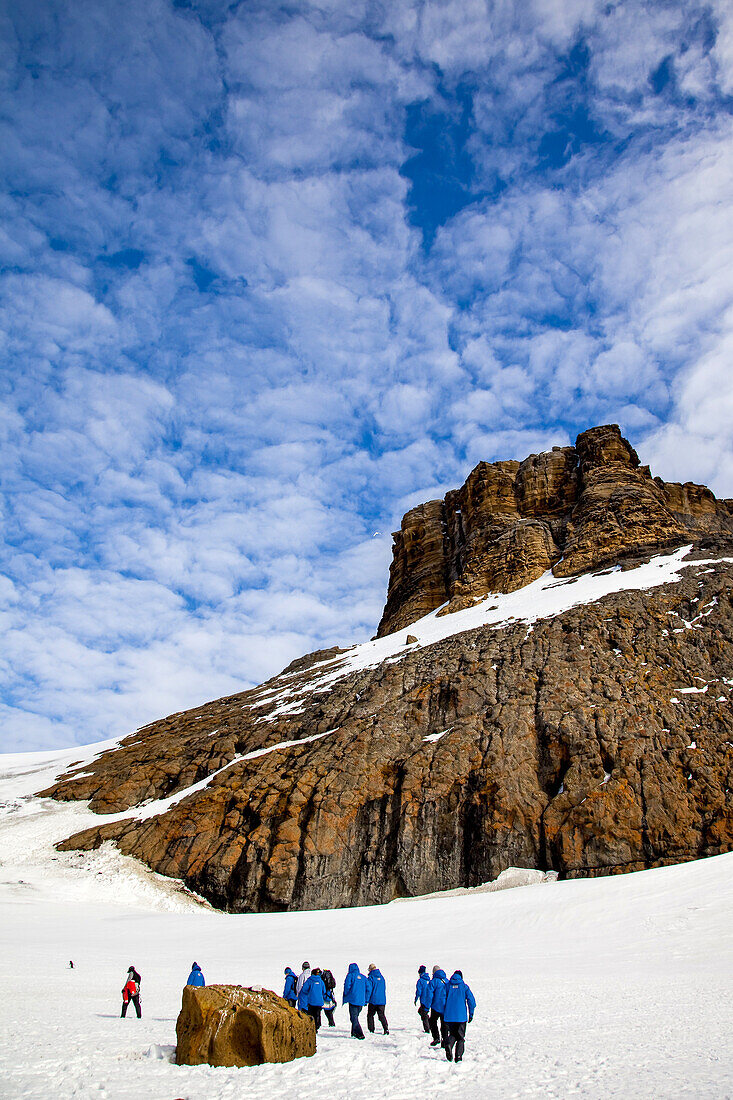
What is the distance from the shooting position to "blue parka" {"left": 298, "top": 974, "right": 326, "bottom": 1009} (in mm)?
10742

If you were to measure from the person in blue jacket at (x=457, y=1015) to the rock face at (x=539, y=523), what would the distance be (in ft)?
173

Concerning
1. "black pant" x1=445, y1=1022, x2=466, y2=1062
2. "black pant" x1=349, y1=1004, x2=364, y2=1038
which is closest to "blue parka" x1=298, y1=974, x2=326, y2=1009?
"black pant" x1=349, y1=1004, x2=364, y2=1038

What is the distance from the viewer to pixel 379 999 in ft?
35.8

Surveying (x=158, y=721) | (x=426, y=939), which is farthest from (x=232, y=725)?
(x=426, y=939)

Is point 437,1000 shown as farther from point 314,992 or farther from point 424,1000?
point 314,992

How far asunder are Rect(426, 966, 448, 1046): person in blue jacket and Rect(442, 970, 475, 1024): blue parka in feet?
0.98

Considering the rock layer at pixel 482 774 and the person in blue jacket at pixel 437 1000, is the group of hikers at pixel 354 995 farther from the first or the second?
the rock layer at pixel 482 774

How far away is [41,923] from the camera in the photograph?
2989 cm

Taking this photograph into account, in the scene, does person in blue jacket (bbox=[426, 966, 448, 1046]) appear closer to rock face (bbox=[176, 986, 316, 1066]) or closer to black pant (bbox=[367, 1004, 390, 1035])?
black pant (bbox=[367, 1004, 390, 1035])

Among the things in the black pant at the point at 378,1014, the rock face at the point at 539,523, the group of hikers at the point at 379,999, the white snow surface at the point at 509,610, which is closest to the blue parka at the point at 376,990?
the group of hikers at the point at 379,999

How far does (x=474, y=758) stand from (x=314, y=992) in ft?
81.5

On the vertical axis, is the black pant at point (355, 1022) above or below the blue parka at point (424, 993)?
below

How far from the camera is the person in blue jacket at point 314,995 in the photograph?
35.3 feet

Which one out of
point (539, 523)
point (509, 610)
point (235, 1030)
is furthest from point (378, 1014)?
point (539, 523)
